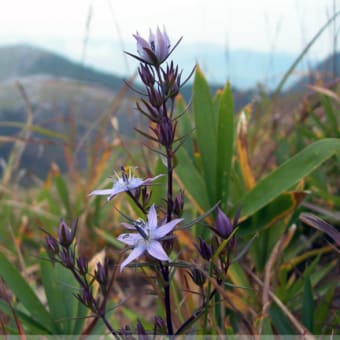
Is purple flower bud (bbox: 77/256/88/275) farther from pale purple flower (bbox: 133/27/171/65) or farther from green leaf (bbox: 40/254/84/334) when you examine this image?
green leaf (bbox: 40/254/84/334)

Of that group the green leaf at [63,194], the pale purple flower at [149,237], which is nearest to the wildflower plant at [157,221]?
the pale purple flower at [149,237]

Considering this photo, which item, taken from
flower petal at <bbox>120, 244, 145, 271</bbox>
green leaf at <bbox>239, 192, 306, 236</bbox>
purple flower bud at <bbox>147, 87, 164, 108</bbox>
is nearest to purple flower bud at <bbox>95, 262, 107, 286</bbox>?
flower petal at <bbox>120, 244, 145, 271</bbox>

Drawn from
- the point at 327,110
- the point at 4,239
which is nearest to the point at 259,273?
the point at 327,110

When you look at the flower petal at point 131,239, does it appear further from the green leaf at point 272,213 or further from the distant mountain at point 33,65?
the distant mountain at point 33,65

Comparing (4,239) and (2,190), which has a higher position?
(2,190)

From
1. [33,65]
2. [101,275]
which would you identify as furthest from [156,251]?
Answer: [33,65]

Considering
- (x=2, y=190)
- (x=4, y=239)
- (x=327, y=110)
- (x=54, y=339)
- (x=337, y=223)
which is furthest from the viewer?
(x=2, y=190)

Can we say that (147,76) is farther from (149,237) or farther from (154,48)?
(149,237)

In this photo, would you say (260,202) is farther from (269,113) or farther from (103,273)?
(269,113)
